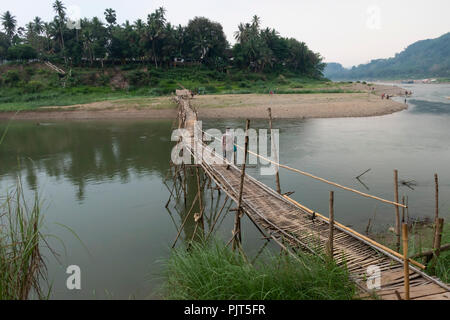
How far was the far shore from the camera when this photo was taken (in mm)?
33969

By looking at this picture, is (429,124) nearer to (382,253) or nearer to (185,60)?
(382,253)

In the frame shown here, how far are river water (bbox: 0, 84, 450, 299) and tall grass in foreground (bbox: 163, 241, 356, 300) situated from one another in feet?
6.15

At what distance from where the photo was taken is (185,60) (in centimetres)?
6694

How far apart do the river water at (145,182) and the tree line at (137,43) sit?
103ft

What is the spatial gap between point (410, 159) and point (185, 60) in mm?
57407

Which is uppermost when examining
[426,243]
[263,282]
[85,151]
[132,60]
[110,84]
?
[132,60]

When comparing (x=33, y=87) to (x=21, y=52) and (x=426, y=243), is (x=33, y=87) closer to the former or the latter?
(x=21, y=52)

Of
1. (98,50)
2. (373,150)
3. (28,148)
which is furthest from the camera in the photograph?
(98,50)

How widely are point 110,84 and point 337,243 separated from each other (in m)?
50.1

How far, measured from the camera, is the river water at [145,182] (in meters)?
8.62

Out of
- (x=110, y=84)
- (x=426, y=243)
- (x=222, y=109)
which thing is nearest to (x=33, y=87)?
(x=110, y=84)

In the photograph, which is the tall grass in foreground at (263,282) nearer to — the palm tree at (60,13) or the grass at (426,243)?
the grass at (426,243)

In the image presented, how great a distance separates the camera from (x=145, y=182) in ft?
49.4

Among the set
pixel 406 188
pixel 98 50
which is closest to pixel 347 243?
pixel 406 188
